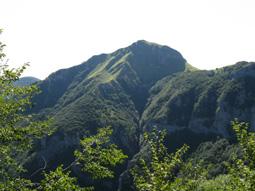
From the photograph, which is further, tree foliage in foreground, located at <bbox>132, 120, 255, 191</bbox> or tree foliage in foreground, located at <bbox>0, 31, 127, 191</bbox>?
tree foliage in foreground, located at <bbox>0, 31, 127, 191</bbox>

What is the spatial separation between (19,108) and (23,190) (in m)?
5.32

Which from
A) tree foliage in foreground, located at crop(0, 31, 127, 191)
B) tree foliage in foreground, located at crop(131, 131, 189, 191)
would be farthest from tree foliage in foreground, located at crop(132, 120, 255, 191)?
tree foliage in foreground, located at crop(0, 31, 127, 191)

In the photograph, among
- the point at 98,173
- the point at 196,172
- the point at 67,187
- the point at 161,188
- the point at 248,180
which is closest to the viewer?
the point at 161,188

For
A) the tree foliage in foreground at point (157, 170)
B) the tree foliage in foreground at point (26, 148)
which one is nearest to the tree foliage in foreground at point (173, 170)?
the tree foliage in foreground at point (157, 170)

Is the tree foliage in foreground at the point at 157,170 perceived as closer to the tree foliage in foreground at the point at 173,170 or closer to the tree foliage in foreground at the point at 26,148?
the tree foliage in foreground at the point at 173,170

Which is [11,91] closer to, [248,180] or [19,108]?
[19,108]

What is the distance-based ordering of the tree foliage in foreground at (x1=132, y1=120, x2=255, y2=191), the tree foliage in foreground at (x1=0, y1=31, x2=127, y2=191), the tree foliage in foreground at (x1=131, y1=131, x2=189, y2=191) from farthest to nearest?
1. the tree foliage in foreground at (x1=0, y1=31, x2=127, y2=191)
2. the tree foliage in foreground at (x1=132, y1=120, x2=255, y2=191)
3. the tree foliage in foreground at (x1=131, y1=131, x2=189, y2=191)

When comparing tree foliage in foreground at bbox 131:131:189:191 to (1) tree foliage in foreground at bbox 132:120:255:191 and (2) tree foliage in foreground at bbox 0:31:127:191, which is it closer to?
(1) tree foliage in foreground at bbox 132:120:255:191

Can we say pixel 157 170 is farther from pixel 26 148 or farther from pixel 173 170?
pixel 26 148

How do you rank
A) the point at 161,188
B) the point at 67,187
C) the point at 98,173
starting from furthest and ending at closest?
the point at 98,173, the point at 67,187, the point at 161,188

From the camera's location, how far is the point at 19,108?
22938 mm

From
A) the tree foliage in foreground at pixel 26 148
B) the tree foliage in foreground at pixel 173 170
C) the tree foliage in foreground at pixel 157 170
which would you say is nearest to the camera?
the tree foliage in foreground at pixel 157 170

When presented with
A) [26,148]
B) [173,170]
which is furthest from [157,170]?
[26,148]

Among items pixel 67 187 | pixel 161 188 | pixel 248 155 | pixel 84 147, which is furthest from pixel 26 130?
pixel 248 155
